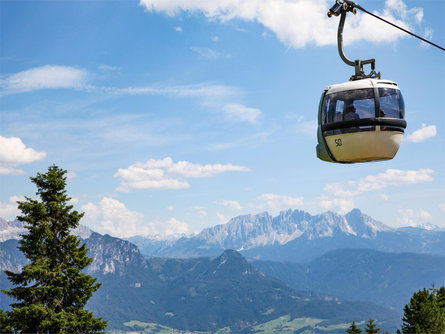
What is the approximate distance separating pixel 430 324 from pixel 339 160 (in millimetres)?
53575

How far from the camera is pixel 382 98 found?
41.1 ft

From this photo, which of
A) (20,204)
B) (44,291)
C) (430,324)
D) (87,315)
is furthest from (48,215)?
(430,324)

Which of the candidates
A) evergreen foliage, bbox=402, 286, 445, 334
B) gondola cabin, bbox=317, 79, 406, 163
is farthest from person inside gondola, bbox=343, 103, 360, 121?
evergreen foliage, bbox=402, 286, 445, 334

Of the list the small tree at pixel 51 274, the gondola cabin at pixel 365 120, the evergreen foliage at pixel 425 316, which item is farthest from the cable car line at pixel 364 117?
the evergreen foliage at pixel 425 316

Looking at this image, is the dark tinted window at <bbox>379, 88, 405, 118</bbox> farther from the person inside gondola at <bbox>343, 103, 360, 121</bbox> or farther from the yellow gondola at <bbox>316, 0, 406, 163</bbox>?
the person inside gondola at <bbox>343, 103, 360, 121</bbox>

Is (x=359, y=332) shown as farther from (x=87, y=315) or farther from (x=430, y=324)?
(x=87, y=315)

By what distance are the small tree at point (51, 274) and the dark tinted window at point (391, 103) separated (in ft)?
71.7

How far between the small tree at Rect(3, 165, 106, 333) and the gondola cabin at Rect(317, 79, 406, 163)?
20.7m

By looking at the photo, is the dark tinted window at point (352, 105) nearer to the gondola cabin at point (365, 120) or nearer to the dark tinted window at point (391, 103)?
the gondola cabin at point (365, 120)

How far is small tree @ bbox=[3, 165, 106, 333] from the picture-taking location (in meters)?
26.6

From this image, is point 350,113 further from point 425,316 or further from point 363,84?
point 425,316

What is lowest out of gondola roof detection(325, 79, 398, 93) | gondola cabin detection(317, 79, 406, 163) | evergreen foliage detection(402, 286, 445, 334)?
evergreen foliage detection(402, 286, 445, 334)

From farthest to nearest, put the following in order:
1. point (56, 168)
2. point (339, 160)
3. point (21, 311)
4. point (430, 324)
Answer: point (430, 324), point (56, 168), point (21, 311), point (339, 160)

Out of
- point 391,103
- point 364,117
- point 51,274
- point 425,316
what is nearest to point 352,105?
point 364,117
